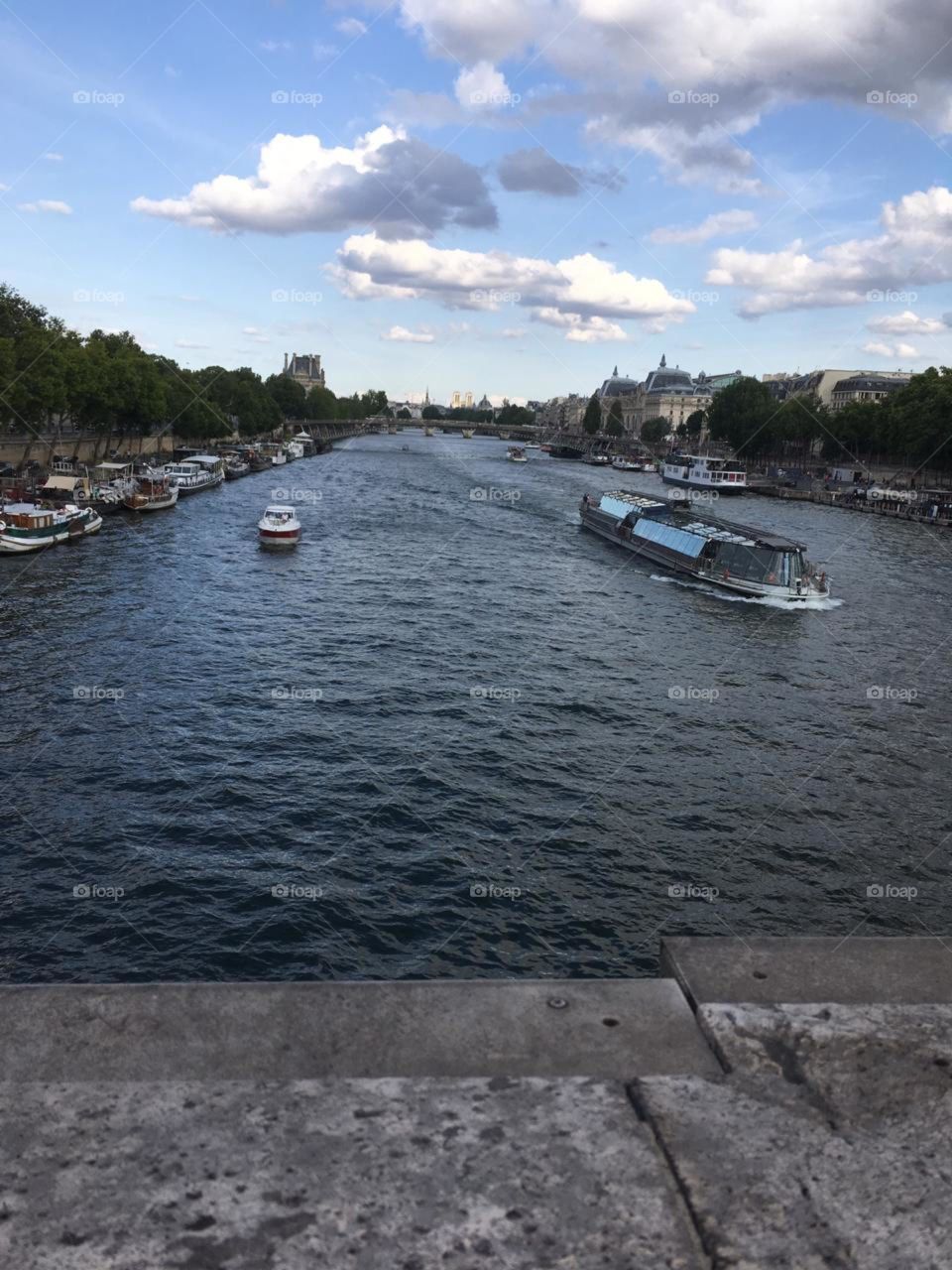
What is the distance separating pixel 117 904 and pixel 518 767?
907cm

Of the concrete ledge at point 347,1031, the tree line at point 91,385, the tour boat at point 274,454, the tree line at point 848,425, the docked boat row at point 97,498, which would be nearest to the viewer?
Answer: the concrete ledge at point 347,1031

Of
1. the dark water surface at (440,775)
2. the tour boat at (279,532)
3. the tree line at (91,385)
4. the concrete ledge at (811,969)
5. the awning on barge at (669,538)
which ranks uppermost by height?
the tree line at (91,385)

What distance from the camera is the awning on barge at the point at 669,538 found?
51.4 m

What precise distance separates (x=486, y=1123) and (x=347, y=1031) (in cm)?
75

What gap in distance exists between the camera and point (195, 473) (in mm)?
82875

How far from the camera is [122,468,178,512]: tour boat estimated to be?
6575cm

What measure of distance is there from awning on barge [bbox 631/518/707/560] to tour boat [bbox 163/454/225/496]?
119ft

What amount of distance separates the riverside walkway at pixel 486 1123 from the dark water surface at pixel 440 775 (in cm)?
980

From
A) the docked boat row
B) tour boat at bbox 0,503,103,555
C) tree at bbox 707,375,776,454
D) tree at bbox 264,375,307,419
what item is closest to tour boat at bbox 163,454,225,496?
the docked boat row

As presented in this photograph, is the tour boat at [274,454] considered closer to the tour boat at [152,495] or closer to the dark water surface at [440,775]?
the tour boat at [152,495]

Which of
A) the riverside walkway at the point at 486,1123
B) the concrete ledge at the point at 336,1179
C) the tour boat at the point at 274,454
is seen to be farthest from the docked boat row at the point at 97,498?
the concrete ledge at the point at 336,1179

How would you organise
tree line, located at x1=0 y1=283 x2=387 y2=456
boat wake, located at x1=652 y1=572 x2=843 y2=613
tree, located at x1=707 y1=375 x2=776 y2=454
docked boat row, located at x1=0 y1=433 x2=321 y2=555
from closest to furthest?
boat wake, located at x1=652 y1=572 x2=843 y2=613, docked boat row, located at x1=0 y1=433 x2=321 y2=555, tree line, located at x1=0 y1=283 x2=387 y2=456, tree, located at x1=707 y1=375 x2=776 y2=454

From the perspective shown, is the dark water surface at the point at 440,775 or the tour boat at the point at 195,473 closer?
the dark water surface at the point at 440,775

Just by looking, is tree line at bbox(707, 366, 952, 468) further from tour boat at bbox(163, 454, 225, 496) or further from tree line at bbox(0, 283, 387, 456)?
tree line at bbox(0, 283, 387, 456)
